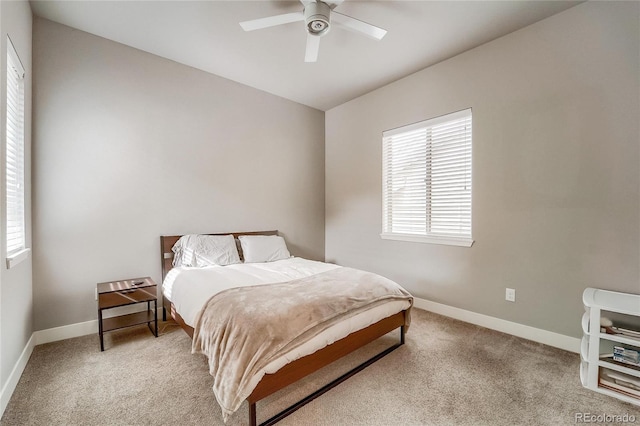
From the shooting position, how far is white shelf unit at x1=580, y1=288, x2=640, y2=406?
177 centimetres

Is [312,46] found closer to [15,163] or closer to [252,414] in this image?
[15,163]

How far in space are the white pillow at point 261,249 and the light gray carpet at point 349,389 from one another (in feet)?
3.80

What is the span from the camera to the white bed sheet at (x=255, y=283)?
1741 millimetres

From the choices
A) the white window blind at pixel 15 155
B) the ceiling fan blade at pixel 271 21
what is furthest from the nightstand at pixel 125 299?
the ceiling fan blade at pixel 271 21

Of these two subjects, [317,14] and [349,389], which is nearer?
[349,389]

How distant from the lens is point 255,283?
2262mm

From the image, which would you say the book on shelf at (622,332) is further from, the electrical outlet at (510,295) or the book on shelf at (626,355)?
the electrical outlet at (510,295)

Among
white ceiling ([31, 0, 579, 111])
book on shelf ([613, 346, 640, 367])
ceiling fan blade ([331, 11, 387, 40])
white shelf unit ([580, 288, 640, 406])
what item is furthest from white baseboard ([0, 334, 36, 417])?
book on shelf ([613, 346, 640, 367])

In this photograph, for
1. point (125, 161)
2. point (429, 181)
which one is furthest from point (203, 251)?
point (429, 181)

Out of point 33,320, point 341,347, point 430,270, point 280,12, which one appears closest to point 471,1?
point 280,12

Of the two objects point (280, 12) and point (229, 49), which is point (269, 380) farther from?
point (229, 49)

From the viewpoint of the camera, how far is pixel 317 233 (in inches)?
A: 182

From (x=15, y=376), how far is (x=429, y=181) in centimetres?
393

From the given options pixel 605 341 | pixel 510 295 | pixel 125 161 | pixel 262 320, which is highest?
pixel 125 161
